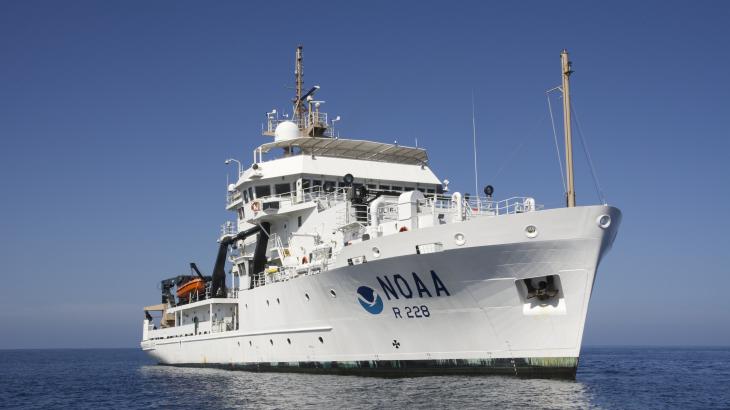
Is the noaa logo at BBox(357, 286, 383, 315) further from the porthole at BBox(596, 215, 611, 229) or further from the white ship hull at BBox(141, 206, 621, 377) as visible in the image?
the porthole at BBox(596, 215, 611, 229)

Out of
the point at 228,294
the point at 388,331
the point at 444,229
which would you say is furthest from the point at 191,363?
the point at 444,229

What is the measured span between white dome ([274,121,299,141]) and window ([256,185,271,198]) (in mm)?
4443

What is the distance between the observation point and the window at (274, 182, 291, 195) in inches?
1171

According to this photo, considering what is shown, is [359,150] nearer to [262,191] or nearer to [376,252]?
[262,191]

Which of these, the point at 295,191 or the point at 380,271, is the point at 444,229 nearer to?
the point at 380,271

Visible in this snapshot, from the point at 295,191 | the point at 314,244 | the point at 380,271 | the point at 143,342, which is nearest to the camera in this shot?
the point at 380,271

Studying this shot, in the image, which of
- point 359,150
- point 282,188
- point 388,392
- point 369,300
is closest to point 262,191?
point 282,188

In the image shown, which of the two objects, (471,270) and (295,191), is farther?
(295,191)

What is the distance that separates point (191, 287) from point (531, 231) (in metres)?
22.1

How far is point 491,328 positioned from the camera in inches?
780

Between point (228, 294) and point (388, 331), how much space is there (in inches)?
501

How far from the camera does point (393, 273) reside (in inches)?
819

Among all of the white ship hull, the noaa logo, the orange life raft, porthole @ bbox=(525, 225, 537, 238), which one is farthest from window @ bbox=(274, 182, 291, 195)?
porthole @ bbox=(525, 225, 537, 238)

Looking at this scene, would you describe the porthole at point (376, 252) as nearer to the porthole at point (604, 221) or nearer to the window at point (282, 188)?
the porthole at point (604, 221)
